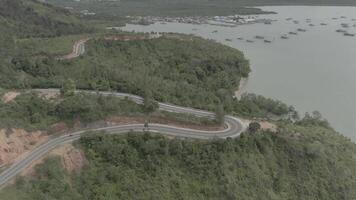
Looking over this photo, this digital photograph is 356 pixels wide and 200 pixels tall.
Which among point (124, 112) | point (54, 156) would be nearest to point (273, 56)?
point (124, 112)

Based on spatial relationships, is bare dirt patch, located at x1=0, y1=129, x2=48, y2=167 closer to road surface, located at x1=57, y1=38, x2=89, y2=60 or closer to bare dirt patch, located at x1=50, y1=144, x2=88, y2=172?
bare dirt patch, located at x1=50, y1=144, x2=88, y2=172

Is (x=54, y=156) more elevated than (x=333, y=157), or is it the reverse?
(x=54, y=156)

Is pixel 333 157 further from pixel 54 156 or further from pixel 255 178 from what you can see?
pixel 54 156

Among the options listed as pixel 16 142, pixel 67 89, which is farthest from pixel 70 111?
pixel 16 142

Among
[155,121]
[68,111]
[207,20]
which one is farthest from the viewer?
[207,20]

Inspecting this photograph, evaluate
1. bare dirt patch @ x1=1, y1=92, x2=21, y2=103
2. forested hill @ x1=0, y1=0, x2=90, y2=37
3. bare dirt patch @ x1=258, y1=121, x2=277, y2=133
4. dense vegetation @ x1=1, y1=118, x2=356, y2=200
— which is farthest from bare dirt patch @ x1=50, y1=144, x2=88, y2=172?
forested hill @ x1=0, y1=0, x2=90, y2=37

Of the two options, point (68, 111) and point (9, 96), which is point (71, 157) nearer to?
point (68, 111)

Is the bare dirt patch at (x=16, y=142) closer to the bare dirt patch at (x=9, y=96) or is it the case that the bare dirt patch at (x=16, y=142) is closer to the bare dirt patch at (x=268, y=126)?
the bare dirt patch at (x=9, y=96)
